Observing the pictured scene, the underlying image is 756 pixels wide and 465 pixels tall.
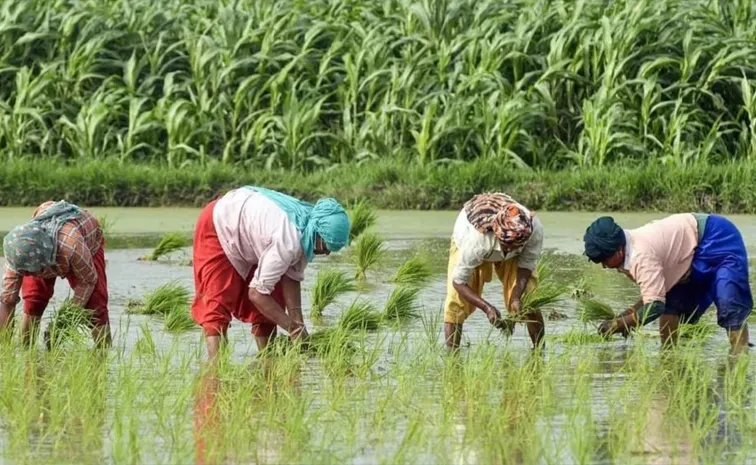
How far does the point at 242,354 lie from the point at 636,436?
88.3 inches

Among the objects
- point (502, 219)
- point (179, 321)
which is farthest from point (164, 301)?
point (502, 219)

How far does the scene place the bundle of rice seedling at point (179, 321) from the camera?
757cm

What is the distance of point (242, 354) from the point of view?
7.12 meters

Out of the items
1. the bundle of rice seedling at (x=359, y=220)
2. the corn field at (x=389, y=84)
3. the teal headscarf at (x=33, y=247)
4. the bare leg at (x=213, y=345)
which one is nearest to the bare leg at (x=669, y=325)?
the bare leg at (x=213, y=345)

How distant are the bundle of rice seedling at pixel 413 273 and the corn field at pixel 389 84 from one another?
3976 millimetres

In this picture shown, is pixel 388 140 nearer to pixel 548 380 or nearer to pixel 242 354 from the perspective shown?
pixel 242 354

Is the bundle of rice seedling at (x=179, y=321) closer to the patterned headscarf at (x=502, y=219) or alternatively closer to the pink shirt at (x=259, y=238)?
the pink shirt at (x=259, y=238)

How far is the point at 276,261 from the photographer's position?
6.36 metres

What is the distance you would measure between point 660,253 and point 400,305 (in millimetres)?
1512

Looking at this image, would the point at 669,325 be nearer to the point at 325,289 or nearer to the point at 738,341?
the point at 738,341

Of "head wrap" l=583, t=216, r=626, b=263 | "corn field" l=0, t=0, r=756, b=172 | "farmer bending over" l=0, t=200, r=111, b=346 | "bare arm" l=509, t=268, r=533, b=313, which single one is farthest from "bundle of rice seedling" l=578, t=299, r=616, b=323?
"corn field" l=0, t=0, r=756, b=172

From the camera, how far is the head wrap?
6.59 metres

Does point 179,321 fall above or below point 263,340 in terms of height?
below

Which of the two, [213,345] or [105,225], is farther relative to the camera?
[105,225]
